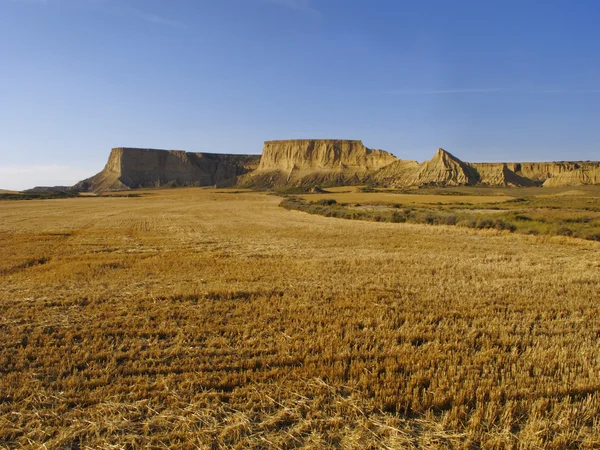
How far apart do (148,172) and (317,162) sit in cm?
7480

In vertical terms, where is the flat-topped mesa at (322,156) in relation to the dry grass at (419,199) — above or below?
above

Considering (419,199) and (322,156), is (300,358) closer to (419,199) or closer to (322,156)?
(419,199)

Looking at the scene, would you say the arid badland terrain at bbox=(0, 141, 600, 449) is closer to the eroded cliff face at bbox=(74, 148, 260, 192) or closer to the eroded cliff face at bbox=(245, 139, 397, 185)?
the eroded cliff face at bbox=(245, 139, 397, 185)

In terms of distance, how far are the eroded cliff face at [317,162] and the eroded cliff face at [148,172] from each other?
1998 cm

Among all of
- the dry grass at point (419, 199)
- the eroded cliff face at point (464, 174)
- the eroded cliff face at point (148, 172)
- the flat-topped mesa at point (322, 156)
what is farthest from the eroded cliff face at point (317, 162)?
the dry grass at point (419, 199)

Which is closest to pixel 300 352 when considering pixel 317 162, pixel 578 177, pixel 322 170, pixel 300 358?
pixel 300 358

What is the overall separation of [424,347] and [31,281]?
31.6 ft

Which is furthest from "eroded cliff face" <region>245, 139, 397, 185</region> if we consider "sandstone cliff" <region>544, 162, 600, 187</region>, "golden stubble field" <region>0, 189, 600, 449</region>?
"golden stubble field" <region>0, 189, 600, 449</region>

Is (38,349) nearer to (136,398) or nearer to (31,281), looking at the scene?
(136,398)

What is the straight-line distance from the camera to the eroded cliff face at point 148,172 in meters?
169

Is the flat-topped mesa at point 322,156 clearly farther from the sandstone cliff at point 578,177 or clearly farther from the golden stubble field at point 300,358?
the golden stubble field at point 300,358

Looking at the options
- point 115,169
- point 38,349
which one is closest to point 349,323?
point 38,349

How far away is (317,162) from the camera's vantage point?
171m

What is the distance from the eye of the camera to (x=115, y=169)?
172375 mm
